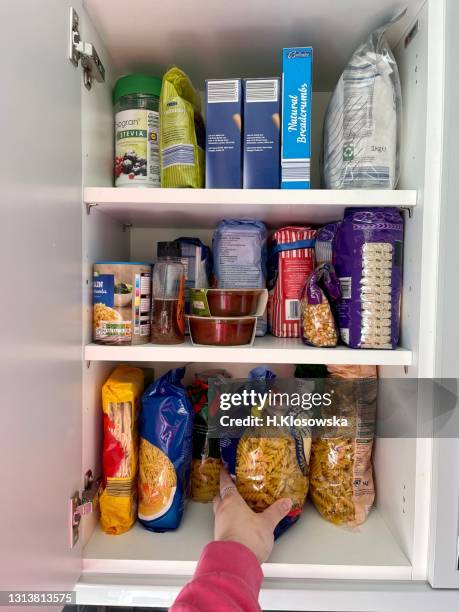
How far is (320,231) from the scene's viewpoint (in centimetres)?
86

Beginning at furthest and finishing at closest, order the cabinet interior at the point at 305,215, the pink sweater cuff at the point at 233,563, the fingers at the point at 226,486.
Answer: the fingers at the point at 226,486
the cabinet interior at the point at 305,215
the pink sweater cuff at the point at 233,563

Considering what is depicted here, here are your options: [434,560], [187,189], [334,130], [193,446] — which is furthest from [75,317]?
[434,560]

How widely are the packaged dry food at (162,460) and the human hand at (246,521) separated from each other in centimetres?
9

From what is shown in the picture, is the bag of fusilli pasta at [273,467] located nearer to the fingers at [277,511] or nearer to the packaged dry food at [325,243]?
the fingers at [277,511]

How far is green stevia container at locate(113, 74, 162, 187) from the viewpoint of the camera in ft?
2.61

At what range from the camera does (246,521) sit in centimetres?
73

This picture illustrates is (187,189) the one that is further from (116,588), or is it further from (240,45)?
(116,588)

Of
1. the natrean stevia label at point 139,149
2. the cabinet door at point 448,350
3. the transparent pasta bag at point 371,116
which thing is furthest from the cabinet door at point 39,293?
the cabinet door at point 448,350

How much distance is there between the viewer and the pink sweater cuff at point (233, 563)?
59 centimetres

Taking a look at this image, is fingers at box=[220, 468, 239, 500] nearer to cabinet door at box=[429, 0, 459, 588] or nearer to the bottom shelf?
the bottom shelf

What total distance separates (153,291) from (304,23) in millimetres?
589

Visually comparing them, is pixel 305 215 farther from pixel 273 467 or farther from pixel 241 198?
pixel 273 467

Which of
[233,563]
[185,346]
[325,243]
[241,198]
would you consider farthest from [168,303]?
[233,563]

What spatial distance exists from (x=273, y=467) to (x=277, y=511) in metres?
0.08
